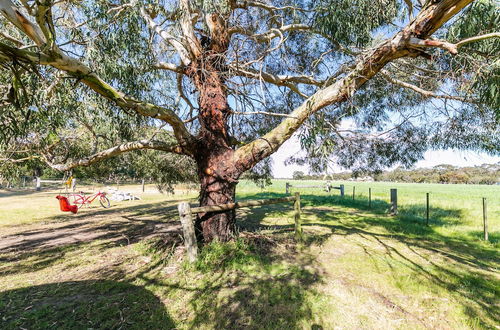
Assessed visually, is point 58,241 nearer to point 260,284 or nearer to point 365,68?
point 260,284

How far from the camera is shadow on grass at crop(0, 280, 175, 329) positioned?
2.39 meters

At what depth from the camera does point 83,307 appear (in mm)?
2652

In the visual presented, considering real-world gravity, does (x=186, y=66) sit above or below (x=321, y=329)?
above

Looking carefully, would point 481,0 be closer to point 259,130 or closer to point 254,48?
point 254,48

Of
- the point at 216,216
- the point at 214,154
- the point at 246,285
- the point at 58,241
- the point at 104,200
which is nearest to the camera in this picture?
the point at 246,285

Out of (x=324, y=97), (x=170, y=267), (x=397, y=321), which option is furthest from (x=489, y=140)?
(x=170, y=267)

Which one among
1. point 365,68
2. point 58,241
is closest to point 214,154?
point 365,68

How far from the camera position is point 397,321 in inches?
93.7

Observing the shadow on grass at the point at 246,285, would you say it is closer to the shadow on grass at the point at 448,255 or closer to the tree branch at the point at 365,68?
the shadow on grass at the point at 448,255

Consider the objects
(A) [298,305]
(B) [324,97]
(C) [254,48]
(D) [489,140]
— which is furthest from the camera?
(D) [489,140]

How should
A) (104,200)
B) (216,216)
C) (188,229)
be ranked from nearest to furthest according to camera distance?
(188,229) < (216,216) < (104,200)

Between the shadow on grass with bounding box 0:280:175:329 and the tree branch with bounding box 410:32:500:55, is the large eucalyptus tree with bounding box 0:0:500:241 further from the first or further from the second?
the shadow on grass with bounding box 0:280:175:329

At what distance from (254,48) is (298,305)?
4293 millimetres

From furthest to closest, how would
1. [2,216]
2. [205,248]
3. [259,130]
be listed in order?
[2,216] < [259,130] < [205,248]
